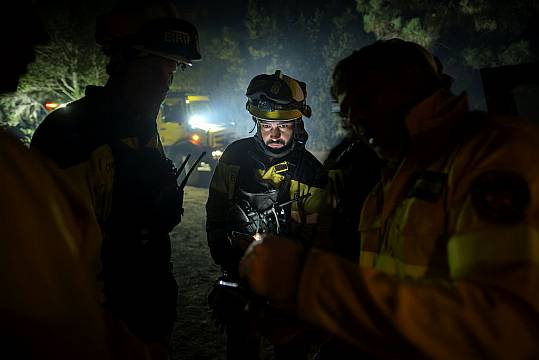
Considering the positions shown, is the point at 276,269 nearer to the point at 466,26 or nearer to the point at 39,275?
the point at 39,275

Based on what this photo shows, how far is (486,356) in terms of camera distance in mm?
874

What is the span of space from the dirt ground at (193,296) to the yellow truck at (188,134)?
18.9ft

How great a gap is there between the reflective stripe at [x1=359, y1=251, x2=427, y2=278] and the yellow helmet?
2.27 metres

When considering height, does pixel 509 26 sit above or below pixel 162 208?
above

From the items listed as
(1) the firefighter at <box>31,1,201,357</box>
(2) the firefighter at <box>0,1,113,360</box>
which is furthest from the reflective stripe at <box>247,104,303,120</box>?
(2) the firefighter at <box>0,1,113,360</box>

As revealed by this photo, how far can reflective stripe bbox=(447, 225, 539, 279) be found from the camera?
88 centimetres

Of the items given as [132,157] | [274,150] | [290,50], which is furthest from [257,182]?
[290,50]

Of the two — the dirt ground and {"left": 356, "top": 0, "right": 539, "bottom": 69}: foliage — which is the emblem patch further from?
{"left": 356, "top": 0, "right": 539, "bottom": 69}: foliage

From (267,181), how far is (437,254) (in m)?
2.40

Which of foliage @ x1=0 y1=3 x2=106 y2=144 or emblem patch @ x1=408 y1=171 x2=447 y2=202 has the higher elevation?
foliage @ x1=0 y1=3 x2=106 y2=144

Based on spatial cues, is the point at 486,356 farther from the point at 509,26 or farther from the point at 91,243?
the point at 509,26

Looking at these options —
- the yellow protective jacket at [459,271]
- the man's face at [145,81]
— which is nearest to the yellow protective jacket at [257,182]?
the man's face at [145,81]

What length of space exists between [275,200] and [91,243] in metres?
2.33

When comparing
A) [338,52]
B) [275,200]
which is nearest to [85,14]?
[338,52]
